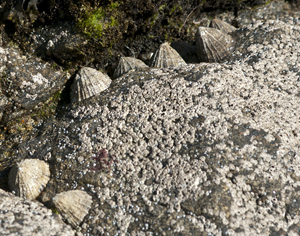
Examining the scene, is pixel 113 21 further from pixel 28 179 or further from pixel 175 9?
pixel 28 179

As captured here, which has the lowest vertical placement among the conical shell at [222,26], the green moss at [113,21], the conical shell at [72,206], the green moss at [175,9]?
the conical shell at [72,206]

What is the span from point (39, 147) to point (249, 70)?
242cm

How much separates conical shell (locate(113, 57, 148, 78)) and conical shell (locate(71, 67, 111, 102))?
0.20 meters

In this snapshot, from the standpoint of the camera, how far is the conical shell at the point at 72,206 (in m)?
2.35

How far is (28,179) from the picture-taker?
8.40 ft

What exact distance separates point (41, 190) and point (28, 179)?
159mm

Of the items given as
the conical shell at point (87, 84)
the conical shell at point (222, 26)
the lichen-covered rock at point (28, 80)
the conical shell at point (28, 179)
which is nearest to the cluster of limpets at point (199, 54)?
the conical shell at point (87, 84)

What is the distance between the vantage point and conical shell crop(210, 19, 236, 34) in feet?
11.9

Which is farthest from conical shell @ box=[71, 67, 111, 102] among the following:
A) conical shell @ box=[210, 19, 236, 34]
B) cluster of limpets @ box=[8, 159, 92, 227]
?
conical shell @ box=[210, 19, 236, 34]

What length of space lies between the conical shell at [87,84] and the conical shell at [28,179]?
2.96 ft

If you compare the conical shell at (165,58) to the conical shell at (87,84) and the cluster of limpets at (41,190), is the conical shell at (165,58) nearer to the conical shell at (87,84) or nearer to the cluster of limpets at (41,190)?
the conical shell at (87,84)

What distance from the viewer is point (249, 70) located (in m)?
3.12

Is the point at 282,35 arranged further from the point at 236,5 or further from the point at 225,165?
the point at 225,165

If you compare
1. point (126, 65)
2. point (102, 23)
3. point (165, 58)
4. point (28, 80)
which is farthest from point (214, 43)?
point (28, 80)
